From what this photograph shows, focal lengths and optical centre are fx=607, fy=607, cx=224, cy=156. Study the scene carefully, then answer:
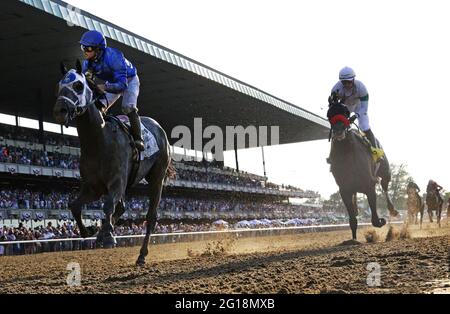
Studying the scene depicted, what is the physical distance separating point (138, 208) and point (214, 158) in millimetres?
19159

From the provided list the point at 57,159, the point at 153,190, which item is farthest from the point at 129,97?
the point at 57,159

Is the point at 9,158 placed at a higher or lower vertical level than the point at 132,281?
higher

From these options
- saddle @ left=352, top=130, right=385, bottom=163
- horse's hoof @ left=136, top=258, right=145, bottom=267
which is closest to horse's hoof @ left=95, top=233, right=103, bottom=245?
horse's hoof @ left=136, top=258, right=145, bottom=267

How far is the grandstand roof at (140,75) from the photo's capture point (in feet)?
74.7

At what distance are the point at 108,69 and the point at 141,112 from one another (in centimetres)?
3256

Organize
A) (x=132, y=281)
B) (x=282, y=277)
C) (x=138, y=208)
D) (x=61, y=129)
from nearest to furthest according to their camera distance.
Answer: (x=282, y=277)
(x=132, y=281)
(x=138, y=208)
(x=61, y=129)

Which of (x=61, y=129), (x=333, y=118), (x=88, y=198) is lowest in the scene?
(x=88, y=198)

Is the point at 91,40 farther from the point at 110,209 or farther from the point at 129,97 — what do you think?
the point at 110,209

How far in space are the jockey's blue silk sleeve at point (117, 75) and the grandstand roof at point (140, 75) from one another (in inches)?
559

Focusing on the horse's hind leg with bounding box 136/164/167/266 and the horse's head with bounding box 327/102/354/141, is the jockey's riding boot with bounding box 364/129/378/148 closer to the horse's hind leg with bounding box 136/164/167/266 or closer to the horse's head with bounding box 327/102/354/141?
the horse's head with bounding box 327/102/354/141

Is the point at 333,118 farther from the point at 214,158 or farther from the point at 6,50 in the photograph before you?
the point at 214,158

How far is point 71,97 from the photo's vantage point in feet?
21.8

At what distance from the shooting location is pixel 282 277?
5.56m
